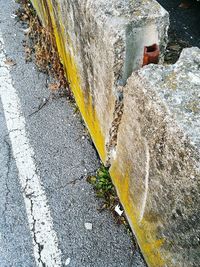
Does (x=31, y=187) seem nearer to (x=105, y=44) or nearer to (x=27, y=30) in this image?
(x=105, y=44)

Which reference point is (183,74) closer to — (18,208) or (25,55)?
(18,208)

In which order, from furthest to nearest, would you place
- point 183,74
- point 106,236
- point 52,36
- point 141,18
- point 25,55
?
point 25,55
point 52,36
point 106,236
point 141,18
point 183,74

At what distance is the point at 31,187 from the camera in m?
2.88

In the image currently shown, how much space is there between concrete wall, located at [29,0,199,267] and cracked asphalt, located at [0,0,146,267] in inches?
11.6

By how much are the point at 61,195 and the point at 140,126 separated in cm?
127

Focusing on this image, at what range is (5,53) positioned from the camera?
436cm

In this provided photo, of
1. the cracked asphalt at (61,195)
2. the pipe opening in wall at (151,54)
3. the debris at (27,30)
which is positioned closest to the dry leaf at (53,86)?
the cracked asphalt at (61,195)

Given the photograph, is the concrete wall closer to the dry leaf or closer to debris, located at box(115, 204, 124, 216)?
debris, located at box(115, 204, 124, 216)

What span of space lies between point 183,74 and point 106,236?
1.45 m

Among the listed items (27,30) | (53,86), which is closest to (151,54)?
(53,86)

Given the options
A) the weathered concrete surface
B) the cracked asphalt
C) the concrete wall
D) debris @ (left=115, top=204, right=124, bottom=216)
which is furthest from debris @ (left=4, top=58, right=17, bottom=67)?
debris @ (left=115, top=204, right=124, bottom=216)

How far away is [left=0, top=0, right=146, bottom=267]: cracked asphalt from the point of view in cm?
247

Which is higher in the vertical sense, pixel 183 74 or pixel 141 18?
pixel 141 18


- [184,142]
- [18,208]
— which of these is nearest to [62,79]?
[18,208]
